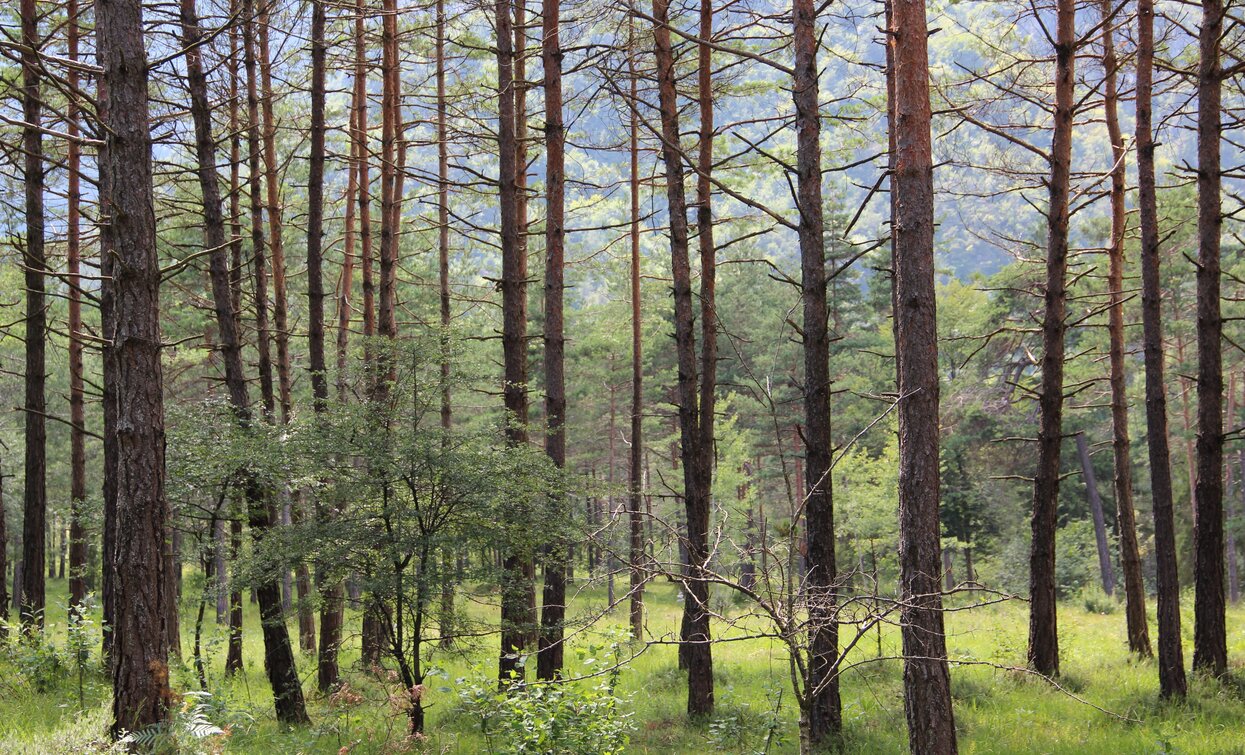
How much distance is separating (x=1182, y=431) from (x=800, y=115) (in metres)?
23.9

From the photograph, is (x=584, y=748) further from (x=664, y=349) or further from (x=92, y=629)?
(x=664, y=349)

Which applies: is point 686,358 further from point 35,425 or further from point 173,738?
point 35,425

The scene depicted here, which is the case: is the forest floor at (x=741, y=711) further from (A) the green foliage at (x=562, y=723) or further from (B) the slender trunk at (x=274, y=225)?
(B) the slender trunk at (x=274, y=225)

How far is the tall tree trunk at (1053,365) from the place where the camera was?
9.62m

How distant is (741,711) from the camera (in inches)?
383

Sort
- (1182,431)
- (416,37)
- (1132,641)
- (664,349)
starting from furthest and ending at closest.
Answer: (664,349) → (1182,431) → (416,37) → (1132,641)

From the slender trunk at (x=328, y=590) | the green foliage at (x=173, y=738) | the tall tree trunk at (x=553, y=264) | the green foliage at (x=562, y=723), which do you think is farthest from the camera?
the tall tree trunk at (x=553, y=264)

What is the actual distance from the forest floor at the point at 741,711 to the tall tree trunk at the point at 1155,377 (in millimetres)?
455

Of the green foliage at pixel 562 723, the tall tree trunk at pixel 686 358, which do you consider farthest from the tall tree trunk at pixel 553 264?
the green foliage at pixel 562 723

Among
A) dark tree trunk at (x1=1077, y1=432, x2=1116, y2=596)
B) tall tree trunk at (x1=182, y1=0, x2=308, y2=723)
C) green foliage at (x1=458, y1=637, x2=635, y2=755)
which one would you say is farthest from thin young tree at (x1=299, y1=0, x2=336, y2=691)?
dark tree trunk at (x1=1077, y1=432, x2=1116, y2=596)

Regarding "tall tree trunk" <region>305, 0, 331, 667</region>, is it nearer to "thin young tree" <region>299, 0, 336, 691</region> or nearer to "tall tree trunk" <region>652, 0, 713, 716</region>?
"thin young tree" <region>299, 0, 336, 691</region>

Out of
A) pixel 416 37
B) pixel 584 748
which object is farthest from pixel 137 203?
pixel 416 37

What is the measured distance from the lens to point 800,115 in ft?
24.8

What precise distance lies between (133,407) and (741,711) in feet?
23.1
